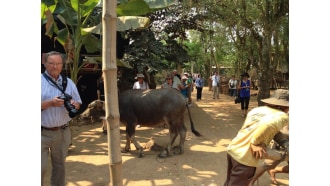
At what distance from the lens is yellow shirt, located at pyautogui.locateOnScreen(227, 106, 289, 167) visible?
3238mm

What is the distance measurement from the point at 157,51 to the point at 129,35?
123 cm

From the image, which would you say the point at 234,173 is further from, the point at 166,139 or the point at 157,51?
the point at 157,51

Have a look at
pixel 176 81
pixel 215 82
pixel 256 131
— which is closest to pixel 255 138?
pixel 256 131

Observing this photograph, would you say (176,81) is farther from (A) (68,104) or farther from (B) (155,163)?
(A) (68,104)

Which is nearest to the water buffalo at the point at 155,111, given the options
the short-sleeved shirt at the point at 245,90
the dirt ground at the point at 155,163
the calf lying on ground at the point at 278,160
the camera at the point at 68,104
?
the dirt ground at the point at 155,163

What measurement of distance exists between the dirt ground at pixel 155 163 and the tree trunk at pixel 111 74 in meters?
3.45

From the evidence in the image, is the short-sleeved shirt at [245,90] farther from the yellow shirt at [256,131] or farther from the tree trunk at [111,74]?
the tree trunk at [111,74]

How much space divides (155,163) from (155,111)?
1147 mm

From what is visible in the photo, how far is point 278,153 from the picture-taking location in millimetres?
4199

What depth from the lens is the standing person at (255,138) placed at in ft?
10.7

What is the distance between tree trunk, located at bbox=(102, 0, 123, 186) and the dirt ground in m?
3.45

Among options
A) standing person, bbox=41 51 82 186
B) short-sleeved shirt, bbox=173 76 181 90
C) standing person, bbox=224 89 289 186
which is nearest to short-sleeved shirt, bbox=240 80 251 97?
short-sleeved shirt, bbox=173 76 181 90

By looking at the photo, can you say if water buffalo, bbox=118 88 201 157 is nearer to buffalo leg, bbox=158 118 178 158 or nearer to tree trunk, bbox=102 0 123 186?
buffalo leg, bbox=158 118 178 158

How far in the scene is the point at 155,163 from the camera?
6355 millimetres
